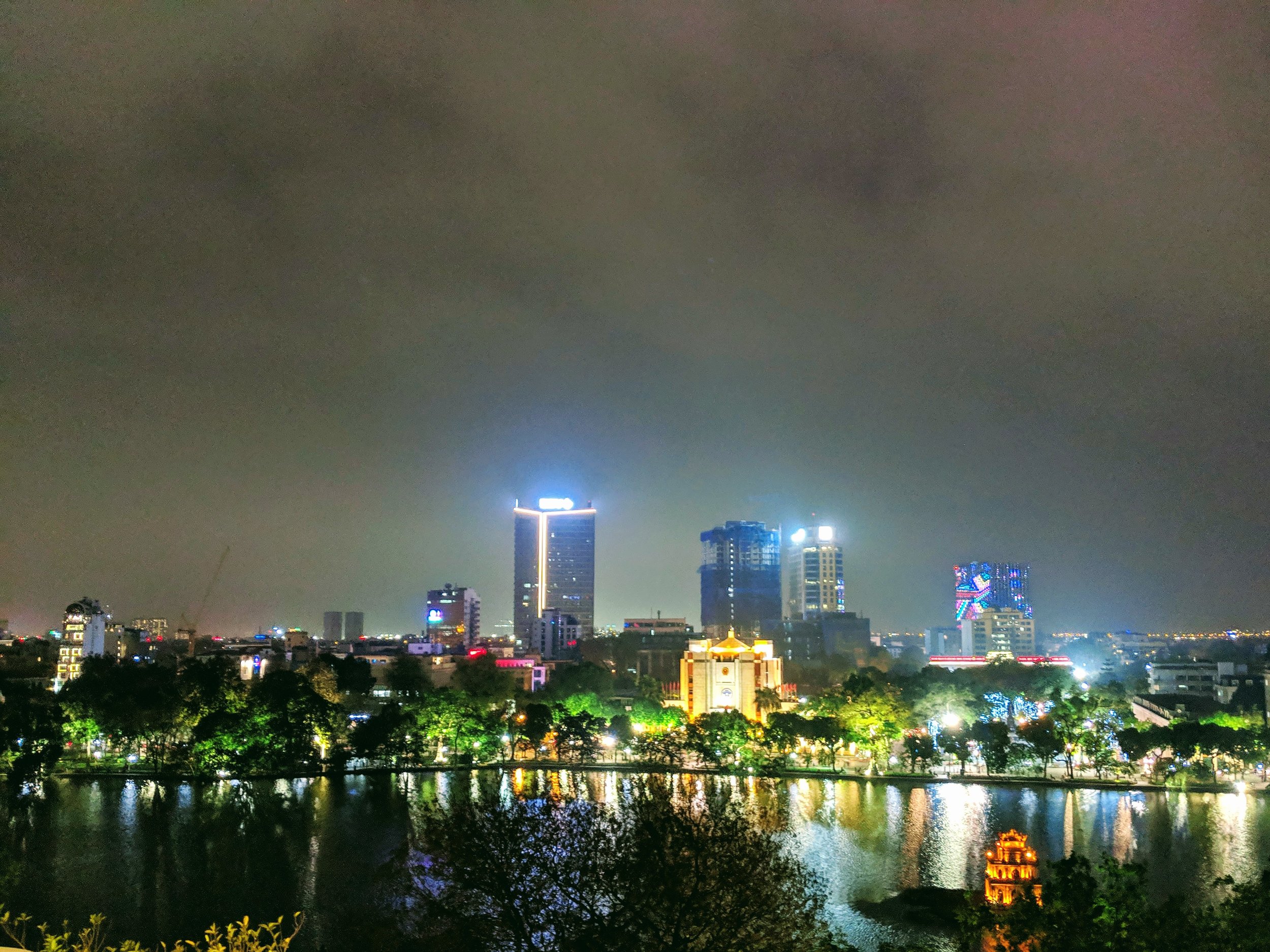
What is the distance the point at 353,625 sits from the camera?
149m

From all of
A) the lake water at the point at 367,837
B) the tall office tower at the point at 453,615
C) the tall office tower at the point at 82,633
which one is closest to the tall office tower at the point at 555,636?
the tall office tower at the point at 453,615

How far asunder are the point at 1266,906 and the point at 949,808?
17961mm

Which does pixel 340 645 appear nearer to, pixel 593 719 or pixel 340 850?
pixel 593 719

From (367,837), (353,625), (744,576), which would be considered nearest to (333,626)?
(353,625)

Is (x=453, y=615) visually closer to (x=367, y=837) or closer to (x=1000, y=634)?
(x=1000, y=634)

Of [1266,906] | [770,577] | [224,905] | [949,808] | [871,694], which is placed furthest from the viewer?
[770,577]

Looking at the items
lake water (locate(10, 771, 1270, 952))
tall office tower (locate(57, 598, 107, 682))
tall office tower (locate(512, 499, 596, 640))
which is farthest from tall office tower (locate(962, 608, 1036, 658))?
tall office tower (locate(57, 598, 107, 682))

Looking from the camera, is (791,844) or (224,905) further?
(791,844)

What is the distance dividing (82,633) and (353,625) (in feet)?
277

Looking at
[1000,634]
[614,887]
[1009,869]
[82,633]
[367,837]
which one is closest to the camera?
[614,887]

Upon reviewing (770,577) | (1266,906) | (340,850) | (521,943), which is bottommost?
(340,850)

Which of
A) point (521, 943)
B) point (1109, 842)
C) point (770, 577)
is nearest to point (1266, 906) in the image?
point (521, 943)

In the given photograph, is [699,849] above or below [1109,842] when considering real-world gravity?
above

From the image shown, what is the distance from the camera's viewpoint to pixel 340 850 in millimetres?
21344
